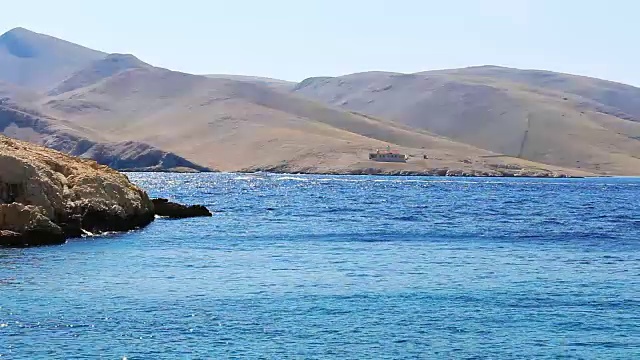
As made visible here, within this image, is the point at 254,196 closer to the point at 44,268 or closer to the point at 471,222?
the point at 471,222

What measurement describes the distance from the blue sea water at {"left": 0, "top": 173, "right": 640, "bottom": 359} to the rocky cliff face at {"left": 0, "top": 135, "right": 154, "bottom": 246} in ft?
5.40

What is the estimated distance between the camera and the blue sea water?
2398cm

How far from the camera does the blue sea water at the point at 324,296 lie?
78.7 feet

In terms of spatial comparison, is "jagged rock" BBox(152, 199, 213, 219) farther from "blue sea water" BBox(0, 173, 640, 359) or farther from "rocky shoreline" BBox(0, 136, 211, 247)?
"blue sea water" BBox(0, 173, 640, 359)

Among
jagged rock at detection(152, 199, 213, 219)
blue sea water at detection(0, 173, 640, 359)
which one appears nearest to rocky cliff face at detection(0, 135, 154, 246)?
blue sea water at detection(0, 173, 640, 359)

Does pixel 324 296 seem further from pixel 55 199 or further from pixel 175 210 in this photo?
pixel 175 210

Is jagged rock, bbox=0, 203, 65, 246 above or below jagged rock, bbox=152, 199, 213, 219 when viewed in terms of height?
above

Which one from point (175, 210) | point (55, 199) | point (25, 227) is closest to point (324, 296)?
point (25, 227)

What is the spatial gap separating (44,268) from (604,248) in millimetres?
27754

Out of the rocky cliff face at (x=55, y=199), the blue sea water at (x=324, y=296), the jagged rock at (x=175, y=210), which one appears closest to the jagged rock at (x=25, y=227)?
the rocky cliff face at (x=55, y=199)

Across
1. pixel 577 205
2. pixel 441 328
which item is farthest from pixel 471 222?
pixel 441 328

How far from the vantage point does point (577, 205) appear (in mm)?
94062

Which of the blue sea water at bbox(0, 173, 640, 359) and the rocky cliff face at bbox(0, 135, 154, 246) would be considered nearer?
the blue sea water at bbox(0, 173, 640, 359)

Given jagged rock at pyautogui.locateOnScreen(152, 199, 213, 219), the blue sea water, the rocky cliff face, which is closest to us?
the blue sea water
